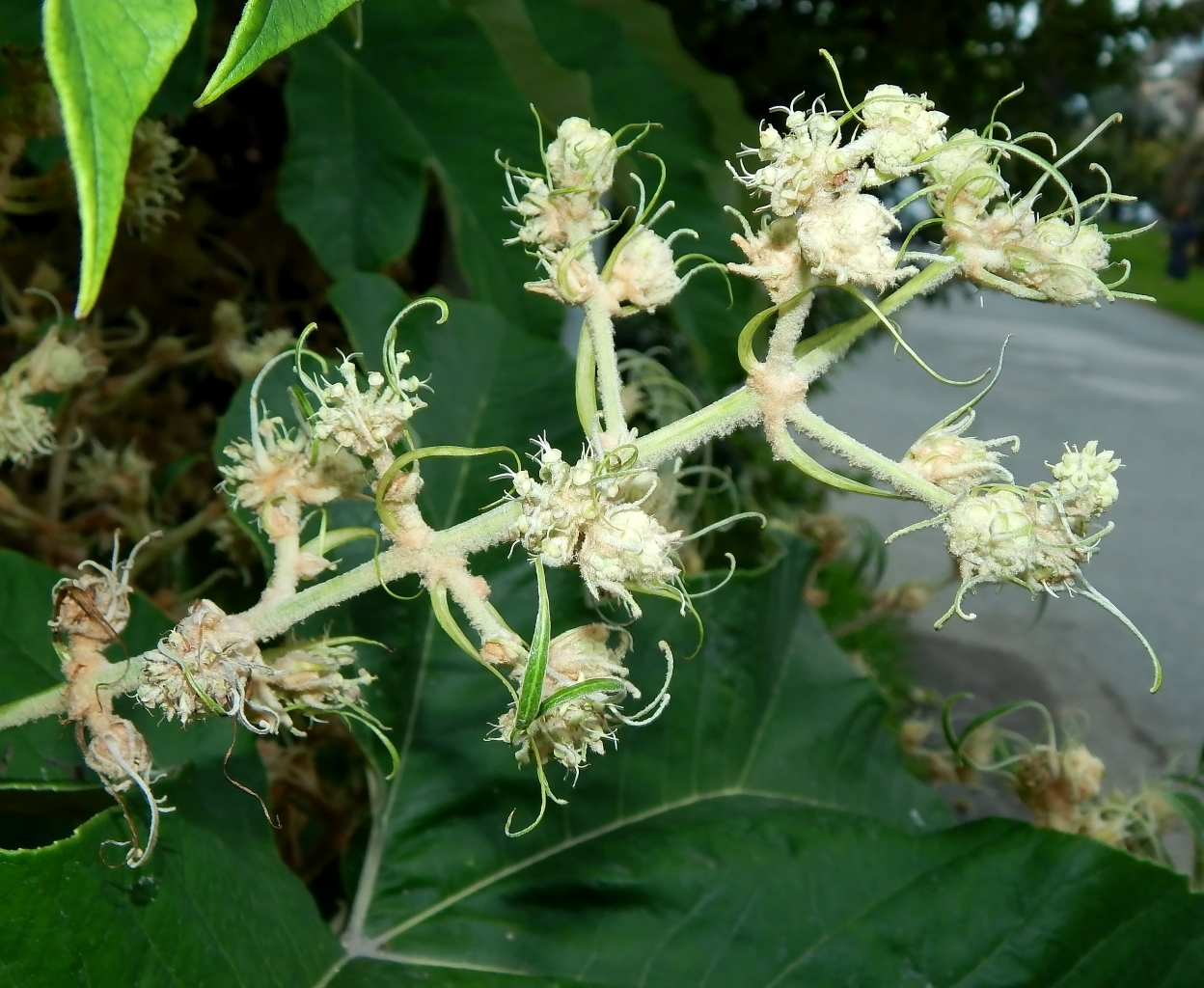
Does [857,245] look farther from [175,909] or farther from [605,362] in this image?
[175,909]

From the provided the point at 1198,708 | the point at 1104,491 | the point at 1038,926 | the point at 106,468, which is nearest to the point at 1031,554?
the point at 1104,491

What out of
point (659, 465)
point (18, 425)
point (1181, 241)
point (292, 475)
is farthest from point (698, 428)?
point (1181, 241)

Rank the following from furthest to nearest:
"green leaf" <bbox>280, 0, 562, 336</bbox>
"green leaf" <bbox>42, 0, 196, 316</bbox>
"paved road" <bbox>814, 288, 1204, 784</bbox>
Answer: "paved road" <bbox>814, 288, 1204, 784</bbox>
"green leaf" <bbox>280, 0, 562, 336</bbox>
"green leaf" <bbox>42, 0, 196, 316</bbox>

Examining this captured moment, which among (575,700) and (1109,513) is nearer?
(575,700)

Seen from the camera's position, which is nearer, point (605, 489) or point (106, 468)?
point (605, 489)

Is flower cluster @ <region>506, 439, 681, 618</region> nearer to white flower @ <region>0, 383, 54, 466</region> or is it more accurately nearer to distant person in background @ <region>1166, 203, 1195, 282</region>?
white flower @ <region>0, 383, 54, 466</region>

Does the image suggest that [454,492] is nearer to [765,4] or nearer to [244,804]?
[244,804]

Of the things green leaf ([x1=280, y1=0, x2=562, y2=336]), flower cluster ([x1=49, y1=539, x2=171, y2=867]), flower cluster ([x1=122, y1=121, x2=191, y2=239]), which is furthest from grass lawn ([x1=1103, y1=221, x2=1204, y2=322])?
flower cluster ([x1=49, y1=539, x2=171, y2=867])
